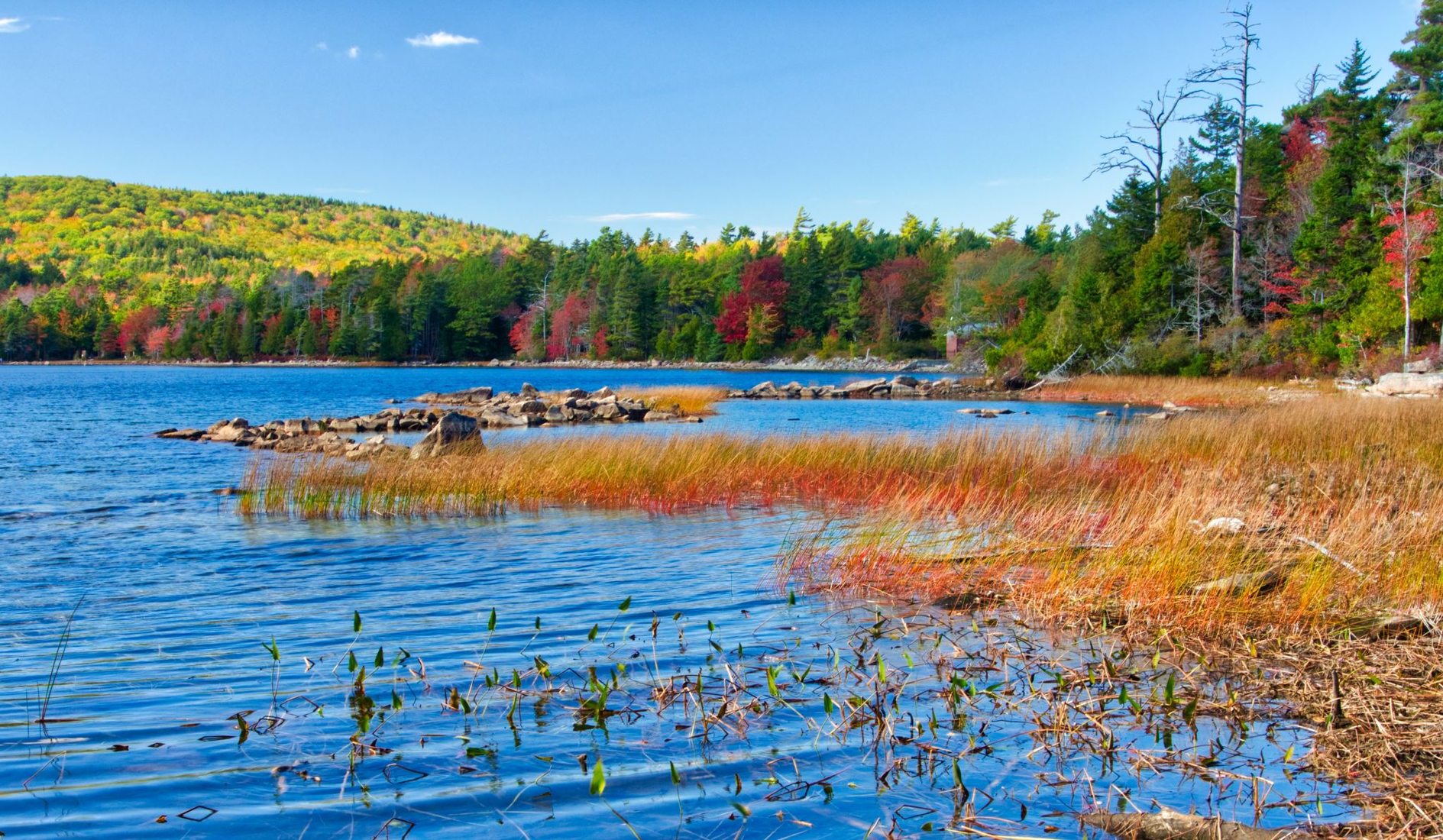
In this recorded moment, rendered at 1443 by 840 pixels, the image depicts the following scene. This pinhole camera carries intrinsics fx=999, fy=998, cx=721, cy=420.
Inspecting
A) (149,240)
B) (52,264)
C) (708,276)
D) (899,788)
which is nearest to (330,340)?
(708,276)

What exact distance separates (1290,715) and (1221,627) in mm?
1628

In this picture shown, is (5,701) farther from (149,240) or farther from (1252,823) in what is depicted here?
(149,240)

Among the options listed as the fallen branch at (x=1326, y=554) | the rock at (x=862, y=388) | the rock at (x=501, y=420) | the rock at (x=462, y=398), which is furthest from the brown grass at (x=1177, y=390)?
the fallen branch at (x=1326, y=554)

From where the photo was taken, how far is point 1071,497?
12391 mm

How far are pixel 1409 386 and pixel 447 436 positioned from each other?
2715 centimetres

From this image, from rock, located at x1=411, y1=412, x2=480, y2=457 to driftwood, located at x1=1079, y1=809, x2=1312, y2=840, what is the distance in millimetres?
15553

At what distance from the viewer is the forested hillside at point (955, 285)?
131ft

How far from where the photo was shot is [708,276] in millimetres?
112000

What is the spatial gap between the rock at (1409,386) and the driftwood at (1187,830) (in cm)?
2894

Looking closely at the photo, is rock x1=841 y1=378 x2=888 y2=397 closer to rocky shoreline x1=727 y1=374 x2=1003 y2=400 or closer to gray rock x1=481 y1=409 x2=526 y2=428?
rocky shoreline x1=727 y1=374 x2=1003 y2=400

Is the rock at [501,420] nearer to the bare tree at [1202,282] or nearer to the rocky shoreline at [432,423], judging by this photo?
the rocky shoreline at [432,423]

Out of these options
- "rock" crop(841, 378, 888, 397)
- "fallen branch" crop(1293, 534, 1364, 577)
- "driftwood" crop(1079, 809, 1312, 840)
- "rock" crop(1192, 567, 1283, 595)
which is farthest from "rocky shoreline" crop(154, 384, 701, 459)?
"driftwood" crop(1079, 809, 1312, 840)

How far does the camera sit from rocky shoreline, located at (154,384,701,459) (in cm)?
2083

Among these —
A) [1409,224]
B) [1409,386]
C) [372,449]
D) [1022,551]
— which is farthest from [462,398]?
[1022,551]
